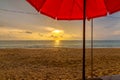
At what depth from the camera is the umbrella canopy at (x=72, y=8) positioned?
9.96 feet

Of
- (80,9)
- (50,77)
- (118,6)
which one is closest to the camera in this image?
(118,6)

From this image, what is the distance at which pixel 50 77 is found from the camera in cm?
1080

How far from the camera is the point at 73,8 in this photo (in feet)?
11.2

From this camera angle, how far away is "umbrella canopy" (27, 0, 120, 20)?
304 centimetres

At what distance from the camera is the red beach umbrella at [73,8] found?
9.95 feet

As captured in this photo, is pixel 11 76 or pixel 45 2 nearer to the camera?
pixel 45 2

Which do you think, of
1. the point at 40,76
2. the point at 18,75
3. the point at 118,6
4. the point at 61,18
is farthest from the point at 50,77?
the point at 118,6

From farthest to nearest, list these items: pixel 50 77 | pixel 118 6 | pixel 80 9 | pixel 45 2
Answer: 1. pixel 50 77
2. pixel 80 9
3. pixel 45 2
4. pixel 118 6

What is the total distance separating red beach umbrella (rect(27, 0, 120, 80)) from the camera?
3.03 meters

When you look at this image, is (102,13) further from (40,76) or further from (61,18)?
(40,76)

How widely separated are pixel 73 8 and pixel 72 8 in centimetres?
1

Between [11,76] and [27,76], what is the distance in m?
0.72

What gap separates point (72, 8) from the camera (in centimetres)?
341

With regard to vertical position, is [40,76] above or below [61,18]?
below
